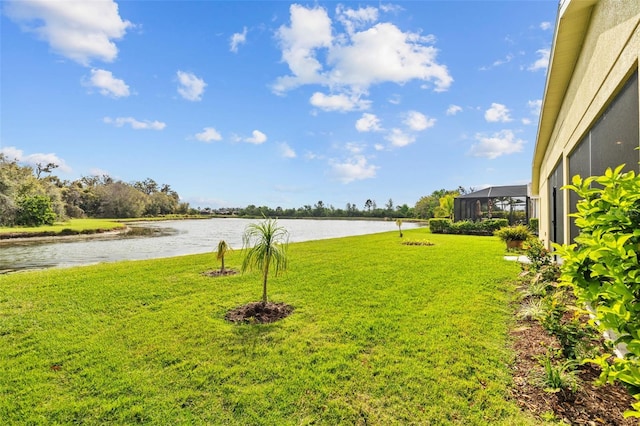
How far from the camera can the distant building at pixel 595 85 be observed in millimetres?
2582

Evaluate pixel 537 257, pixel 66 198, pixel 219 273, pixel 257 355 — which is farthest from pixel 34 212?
pixel 537 257

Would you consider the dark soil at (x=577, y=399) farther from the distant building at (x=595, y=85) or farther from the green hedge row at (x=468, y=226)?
the green hedge row at (x=468, y=226)

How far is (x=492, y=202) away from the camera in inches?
984

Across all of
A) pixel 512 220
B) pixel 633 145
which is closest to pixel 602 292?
pixel 633 145

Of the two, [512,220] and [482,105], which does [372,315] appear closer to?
[482,105]

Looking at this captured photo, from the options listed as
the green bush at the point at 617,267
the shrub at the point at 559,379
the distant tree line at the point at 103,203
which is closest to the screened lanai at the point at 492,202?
the distant tree line at the point at 103,203

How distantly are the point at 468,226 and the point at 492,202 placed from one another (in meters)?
7.91

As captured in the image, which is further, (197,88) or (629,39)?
(197,88)

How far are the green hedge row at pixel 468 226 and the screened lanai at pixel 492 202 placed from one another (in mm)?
4018

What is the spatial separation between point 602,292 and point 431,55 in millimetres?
10136

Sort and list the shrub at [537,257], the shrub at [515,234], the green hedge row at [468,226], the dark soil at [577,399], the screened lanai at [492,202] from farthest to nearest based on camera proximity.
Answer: the screened lanai at [492,202] < the green hedge row at [468,226] < the shrub at [515,234] < the shrub at [537,257] < the dark soil at [577,399]

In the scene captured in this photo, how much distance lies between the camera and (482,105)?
11867 millimetres

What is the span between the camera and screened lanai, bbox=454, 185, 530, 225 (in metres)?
22.3

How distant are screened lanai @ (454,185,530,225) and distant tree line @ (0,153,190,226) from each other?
34.7 meters
